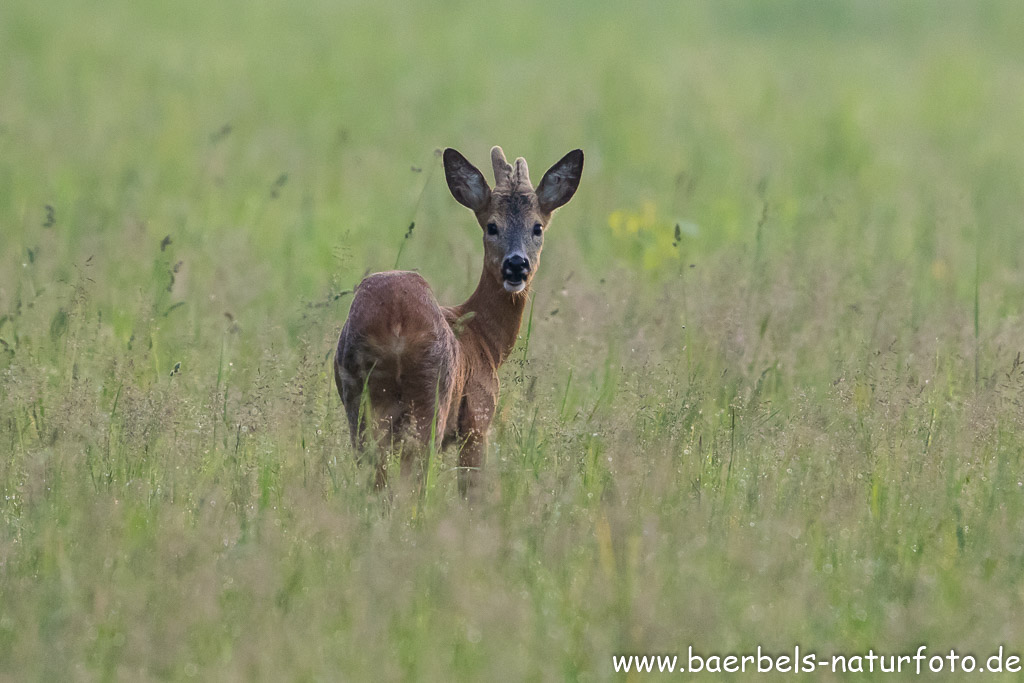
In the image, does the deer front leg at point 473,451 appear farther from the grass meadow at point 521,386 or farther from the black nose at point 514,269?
the black nose at point 514,269

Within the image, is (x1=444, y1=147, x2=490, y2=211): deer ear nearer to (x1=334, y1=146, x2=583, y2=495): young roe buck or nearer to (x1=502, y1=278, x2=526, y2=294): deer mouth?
(x1=334, y1=146, x2=583, y2=495): young roe buck

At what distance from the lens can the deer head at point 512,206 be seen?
576 cm

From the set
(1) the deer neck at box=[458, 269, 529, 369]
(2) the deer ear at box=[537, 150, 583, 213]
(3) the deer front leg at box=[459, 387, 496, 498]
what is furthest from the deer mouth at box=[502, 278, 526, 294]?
(2) the deer ear at box=[537, 150, 583, 213]

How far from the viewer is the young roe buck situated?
4.94m

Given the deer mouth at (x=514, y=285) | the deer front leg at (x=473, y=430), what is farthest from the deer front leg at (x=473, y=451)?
the deer mouth at (x=514, y=285)

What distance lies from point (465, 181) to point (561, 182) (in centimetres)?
39

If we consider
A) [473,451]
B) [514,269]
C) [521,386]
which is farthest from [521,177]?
[473,451]

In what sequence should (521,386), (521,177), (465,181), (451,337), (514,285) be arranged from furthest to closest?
(521,177)
(465,181)
(521,386)
(514,285)
(451,337)

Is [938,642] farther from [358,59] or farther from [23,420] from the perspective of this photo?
[358,59]

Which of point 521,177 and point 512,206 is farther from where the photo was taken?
point 521,177

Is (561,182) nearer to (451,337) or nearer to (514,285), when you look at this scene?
(514,285)

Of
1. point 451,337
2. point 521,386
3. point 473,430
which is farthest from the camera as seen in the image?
point 521,386

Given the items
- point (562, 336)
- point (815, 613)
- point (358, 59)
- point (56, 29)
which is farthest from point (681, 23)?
point (815, 613)

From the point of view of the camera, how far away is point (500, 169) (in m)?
6.18
